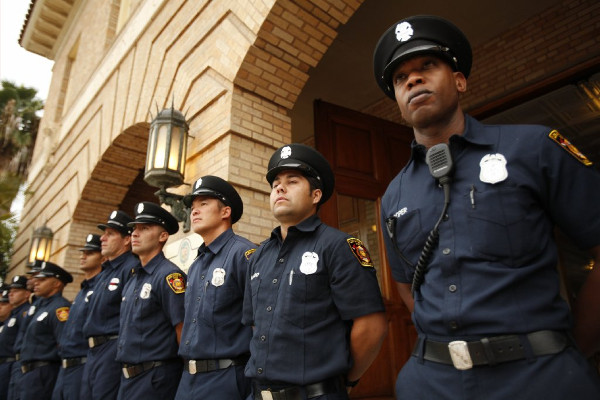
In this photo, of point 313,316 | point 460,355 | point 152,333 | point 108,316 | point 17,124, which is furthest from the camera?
point 17,124

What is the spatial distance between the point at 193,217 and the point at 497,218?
2241mm

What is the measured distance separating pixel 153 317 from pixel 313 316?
1645 millimetres

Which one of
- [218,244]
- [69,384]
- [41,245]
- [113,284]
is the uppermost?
[41,245]

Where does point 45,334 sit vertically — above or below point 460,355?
above

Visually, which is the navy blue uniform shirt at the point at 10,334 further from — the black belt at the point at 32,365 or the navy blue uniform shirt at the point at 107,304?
the navy blue uniform shirt at the point at 107,304

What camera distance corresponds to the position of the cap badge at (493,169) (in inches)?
50.7

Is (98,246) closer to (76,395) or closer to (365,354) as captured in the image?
(76,395)

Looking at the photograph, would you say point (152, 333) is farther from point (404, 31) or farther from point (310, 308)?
point (404, 31)

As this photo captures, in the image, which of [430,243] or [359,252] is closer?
[430,243]

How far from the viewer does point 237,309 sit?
2518 millimetres

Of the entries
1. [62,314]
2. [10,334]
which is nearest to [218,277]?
[62,314]

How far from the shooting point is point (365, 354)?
1837 millimetres

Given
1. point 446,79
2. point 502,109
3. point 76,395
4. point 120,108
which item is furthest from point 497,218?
point 120,108

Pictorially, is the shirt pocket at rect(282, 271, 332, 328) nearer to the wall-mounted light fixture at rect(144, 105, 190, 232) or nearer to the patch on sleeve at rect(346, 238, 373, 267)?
the patch on sleeve at rect(346, 238, 373, 267)
